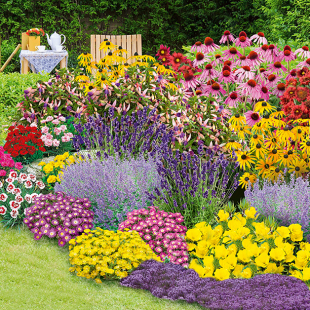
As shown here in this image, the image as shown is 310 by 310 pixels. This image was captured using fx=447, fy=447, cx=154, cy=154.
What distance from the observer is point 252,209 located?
2.65m

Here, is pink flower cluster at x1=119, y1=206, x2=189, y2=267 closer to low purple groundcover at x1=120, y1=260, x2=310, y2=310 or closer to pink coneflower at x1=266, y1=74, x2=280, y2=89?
low purple groundcover at x1=120, y1=260, x2=310, y2=310

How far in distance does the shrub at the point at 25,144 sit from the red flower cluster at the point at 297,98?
6.60 feet

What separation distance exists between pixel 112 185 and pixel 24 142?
1.11 meters

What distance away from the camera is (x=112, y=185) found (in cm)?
296

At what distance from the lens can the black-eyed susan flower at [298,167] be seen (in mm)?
3047

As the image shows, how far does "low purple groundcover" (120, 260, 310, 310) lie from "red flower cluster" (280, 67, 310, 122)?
1431 mm

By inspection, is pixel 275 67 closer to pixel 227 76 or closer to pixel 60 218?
pixel 227 76

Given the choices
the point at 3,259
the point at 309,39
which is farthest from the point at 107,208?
the point at 309,39

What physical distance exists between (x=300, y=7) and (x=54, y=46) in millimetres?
4238

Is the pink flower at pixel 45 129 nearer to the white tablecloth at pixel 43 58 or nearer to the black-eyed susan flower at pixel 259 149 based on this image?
the black-eyed susan flower at pixel 259 149

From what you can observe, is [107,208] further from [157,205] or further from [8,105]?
[8,105]

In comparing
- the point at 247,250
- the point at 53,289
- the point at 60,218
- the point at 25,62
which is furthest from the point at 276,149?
the point at 25,62

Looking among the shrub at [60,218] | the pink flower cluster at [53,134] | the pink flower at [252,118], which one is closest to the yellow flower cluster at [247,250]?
the shrub at [60,218]

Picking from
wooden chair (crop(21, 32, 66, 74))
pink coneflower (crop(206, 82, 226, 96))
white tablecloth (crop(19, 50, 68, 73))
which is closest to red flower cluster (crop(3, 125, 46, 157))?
pink coneflower (crop(206, 82, 226, 96))
